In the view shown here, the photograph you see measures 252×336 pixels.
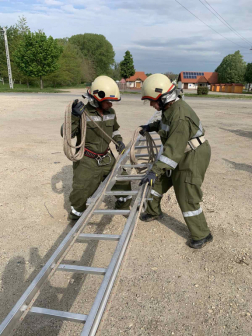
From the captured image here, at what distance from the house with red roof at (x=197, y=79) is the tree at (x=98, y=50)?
80.3 feet

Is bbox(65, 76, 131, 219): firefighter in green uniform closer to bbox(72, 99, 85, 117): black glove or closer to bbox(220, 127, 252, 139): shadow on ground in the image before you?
bbox(72, 99, 85, 117): black glove

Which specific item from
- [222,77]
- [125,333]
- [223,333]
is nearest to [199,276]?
[223,333]

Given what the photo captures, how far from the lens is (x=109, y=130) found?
3682mm

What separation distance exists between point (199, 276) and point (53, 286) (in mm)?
1436

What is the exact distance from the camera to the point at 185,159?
116 inches

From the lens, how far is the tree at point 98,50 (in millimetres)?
75500

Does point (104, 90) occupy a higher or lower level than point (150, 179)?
higher

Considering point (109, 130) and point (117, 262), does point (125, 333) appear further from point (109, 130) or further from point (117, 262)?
point (109, 130)

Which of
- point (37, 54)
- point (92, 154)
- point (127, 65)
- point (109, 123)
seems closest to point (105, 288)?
point (92, 154)

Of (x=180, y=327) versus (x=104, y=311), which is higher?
(x=104, y=311)

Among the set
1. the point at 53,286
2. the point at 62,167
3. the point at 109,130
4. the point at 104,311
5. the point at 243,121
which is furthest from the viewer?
the point at 243,121

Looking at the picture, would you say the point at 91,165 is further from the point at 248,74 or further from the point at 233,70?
A: the point at 233,70

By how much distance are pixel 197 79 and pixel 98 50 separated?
31464mm

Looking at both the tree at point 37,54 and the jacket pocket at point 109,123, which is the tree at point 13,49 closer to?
the tree at point 37,54
